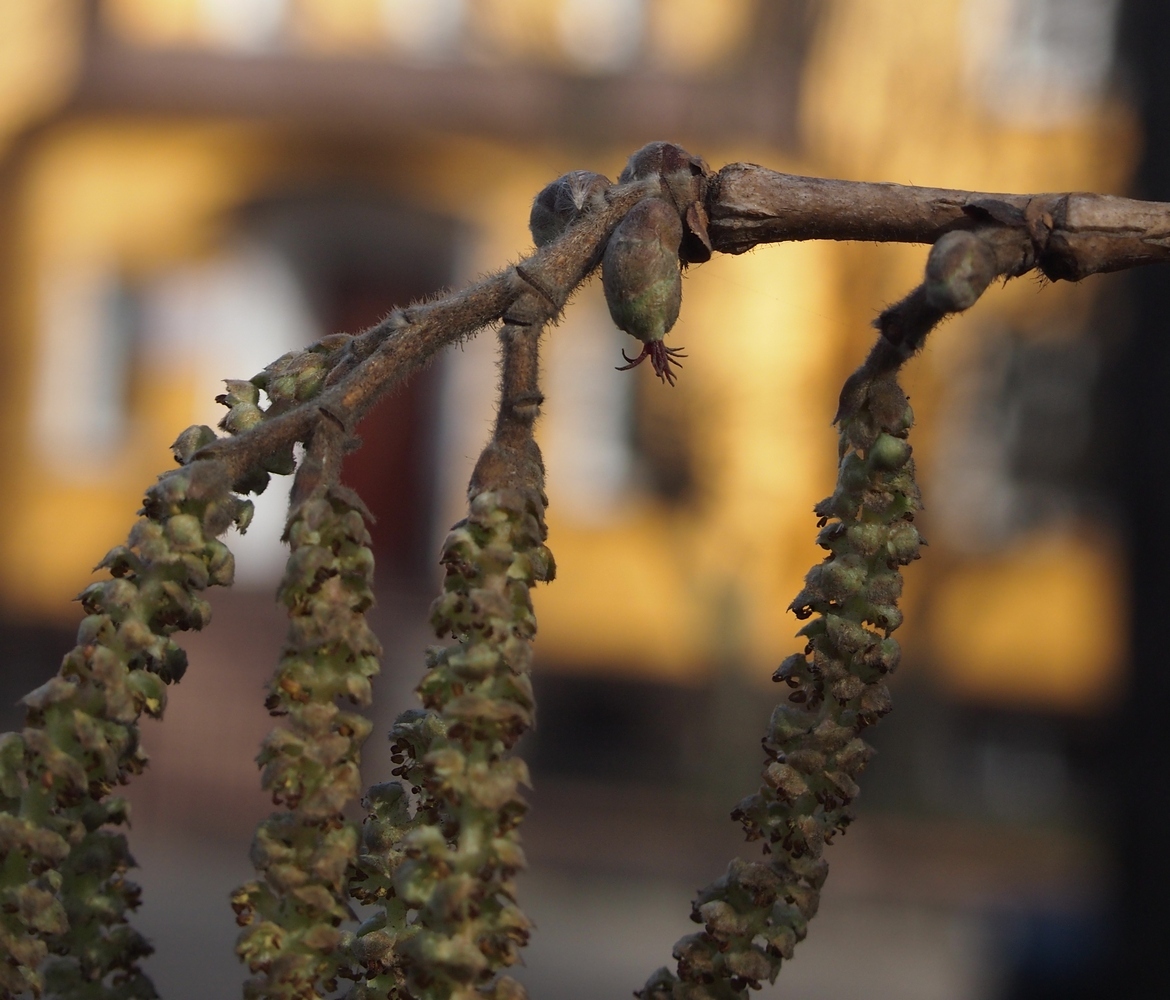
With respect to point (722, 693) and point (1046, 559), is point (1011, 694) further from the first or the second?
point (722, 693)

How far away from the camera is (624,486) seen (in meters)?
8.91

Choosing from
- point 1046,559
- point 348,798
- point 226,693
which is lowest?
point 348,798

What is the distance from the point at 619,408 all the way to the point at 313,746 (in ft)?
27.2

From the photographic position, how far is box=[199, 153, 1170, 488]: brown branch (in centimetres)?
80

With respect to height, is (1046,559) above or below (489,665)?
above

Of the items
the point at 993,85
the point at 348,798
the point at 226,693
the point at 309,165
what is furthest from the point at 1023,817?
the point at 348,798

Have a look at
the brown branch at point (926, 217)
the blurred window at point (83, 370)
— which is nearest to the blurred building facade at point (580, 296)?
the blurred window at point (83, 370)

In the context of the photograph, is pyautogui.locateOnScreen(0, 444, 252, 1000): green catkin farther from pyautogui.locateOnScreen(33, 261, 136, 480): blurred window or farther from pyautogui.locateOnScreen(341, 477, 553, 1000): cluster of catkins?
pyautogui.locateOnScreen(33, 261, 136, 480): blurred window

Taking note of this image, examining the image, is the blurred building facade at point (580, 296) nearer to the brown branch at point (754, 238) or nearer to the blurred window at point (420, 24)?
the blurred window at point (420, 24)

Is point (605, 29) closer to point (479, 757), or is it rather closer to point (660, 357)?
point (660, 357)

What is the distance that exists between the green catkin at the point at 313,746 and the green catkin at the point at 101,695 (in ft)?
0.20

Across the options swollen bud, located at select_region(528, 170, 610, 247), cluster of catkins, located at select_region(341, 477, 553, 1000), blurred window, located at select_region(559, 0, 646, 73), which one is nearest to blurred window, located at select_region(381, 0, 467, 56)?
blurred window, located at select_region(559, 0, 646, 73)

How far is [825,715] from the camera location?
0.84 meters

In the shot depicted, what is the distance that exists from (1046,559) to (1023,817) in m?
1.51
